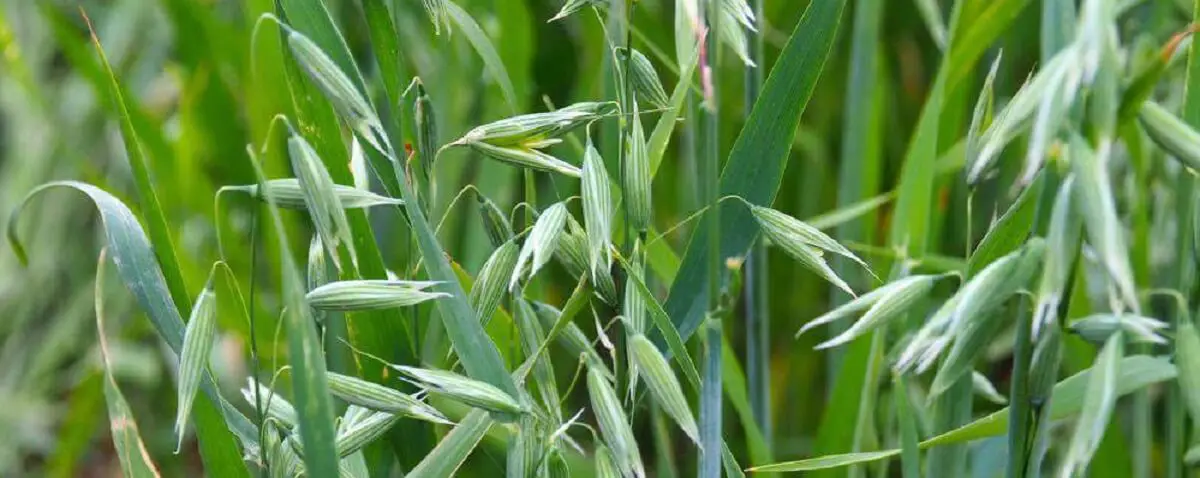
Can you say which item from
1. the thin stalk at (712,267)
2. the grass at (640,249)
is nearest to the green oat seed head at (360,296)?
the grass at (640,249)

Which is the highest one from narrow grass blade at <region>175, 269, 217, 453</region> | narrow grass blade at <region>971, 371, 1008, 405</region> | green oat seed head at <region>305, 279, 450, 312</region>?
green oat seed head at <region>305, 279, 450, 312</region>

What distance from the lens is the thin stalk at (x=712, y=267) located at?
1.46ft

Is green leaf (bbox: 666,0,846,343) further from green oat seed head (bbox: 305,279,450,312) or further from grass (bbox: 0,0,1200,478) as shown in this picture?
green oat seed head (bbox: 305,279,450,312)

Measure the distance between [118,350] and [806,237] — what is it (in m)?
1.02

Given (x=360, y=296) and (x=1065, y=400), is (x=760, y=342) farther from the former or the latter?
(x=360, y=296)

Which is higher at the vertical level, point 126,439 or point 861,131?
point 861,131

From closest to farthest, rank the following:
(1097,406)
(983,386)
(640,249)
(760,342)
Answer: (1097,406)
(640,249)
(983,386)
(760,342)

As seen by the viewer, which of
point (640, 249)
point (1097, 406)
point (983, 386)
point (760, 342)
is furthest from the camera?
point (760, 342)

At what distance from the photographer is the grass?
44 centimetres

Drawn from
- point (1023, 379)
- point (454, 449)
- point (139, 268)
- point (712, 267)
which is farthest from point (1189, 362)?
point (139, 268)

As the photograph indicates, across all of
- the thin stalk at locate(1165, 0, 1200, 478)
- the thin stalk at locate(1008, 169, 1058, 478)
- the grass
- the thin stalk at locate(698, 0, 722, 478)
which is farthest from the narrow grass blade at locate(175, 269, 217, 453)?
the thin stalk at locate(1165, 0, 1200, 478)

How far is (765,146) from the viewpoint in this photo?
0.56 m

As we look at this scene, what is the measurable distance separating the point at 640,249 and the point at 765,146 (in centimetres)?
9

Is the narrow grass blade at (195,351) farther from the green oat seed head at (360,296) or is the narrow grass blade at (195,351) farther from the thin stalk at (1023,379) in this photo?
the thin stalk at (1023,379)
